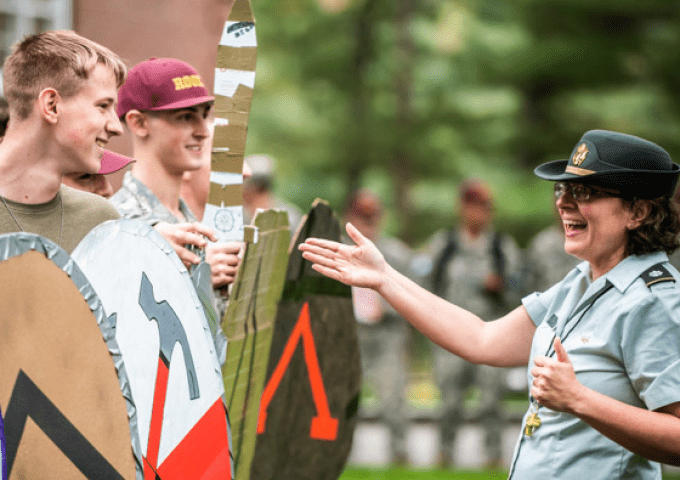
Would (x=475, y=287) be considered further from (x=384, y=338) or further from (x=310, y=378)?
(x=310, y=378)

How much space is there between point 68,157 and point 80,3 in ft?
9.53

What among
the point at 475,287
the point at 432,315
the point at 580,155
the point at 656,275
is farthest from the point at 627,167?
the point at 475,287

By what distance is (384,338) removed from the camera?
654 cm

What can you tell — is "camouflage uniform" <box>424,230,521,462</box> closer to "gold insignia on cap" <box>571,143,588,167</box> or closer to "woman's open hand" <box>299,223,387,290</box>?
"woman's open hand" <box>299,223,387,290</box>

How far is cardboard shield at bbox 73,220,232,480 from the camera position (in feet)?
7.13

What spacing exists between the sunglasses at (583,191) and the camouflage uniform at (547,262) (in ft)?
13.0

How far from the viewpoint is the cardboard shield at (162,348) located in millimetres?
2174

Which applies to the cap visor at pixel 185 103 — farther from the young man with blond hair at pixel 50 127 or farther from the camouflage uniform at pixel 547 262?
the camouflage uniform at pixel 547 262

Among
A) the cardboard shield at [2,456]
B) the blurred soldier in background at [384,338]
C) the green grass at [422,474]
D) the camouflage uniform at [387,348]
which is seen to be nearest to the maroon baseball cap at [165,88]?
the cardboard shield at [2,456]

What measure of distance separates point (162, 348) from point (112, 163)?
825 mm

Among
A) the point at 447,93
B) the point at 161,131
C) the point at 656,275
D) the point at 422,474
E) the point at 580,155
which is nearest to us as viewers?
the point at 656,275

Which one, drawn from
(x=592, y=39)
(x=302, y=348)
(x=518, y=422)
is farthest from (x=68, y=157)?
(x=592, y=39)

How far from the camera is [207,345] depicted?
7.42 feet

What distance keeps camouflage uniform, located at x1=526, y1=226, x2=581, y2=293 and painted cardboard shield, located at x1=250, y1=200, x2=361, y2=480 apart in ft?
11.7
